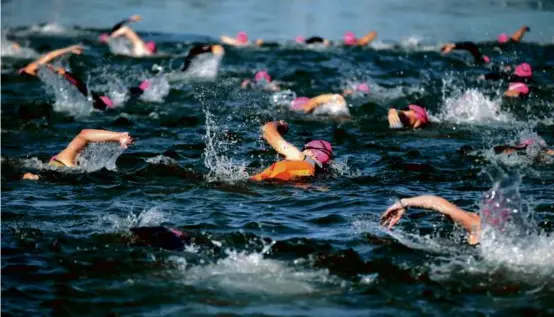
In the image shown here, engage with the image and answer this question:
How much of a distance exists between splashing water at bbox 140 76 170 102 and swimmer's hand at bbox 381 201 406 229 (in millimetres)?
8311

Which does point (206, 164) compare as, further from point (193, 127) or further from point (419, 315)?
point (419, 315)

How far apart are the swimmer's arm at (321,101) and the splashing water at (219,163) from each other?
216 cm

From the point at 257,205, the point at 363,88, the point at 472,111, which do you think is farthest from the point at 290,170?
the point at 363,88

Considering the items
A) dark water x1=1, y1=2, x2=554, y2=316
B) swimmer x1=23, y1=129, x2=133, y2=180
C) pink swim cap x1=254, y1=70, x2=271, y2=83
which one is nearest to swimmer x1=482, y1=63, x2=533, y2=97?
dark water x1=1, y1=2, x2=554, y2=316

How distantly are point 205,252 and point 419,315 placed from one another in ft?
6.40

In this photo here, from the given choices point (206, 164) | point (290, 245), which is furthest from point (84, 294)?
point (206, 164)

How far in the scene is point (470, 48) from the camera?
1622 centimetres

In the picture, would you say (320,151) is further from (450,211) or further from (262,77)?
(262,77)

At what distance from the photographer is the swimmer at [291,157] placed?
33.4 feet

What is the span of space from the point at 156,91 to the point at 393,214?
8717mm

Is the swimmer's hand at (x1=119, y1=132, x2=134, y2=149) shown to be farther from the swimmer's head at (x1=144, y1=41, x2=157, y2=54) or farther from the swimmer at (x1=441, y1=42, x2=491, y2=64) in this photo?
the swimmer's head at (x1=144, y1=41, x2=157, y2=54)

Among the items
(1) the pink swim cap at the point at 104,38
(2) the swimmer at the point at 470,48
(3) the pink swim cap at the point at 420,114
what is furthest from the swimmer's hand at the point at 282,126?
(1) the pink swim cap at the point at 104,38

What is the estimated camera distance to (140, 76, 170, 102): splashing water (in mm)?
16000

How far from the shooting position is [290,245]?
815 centimetres
